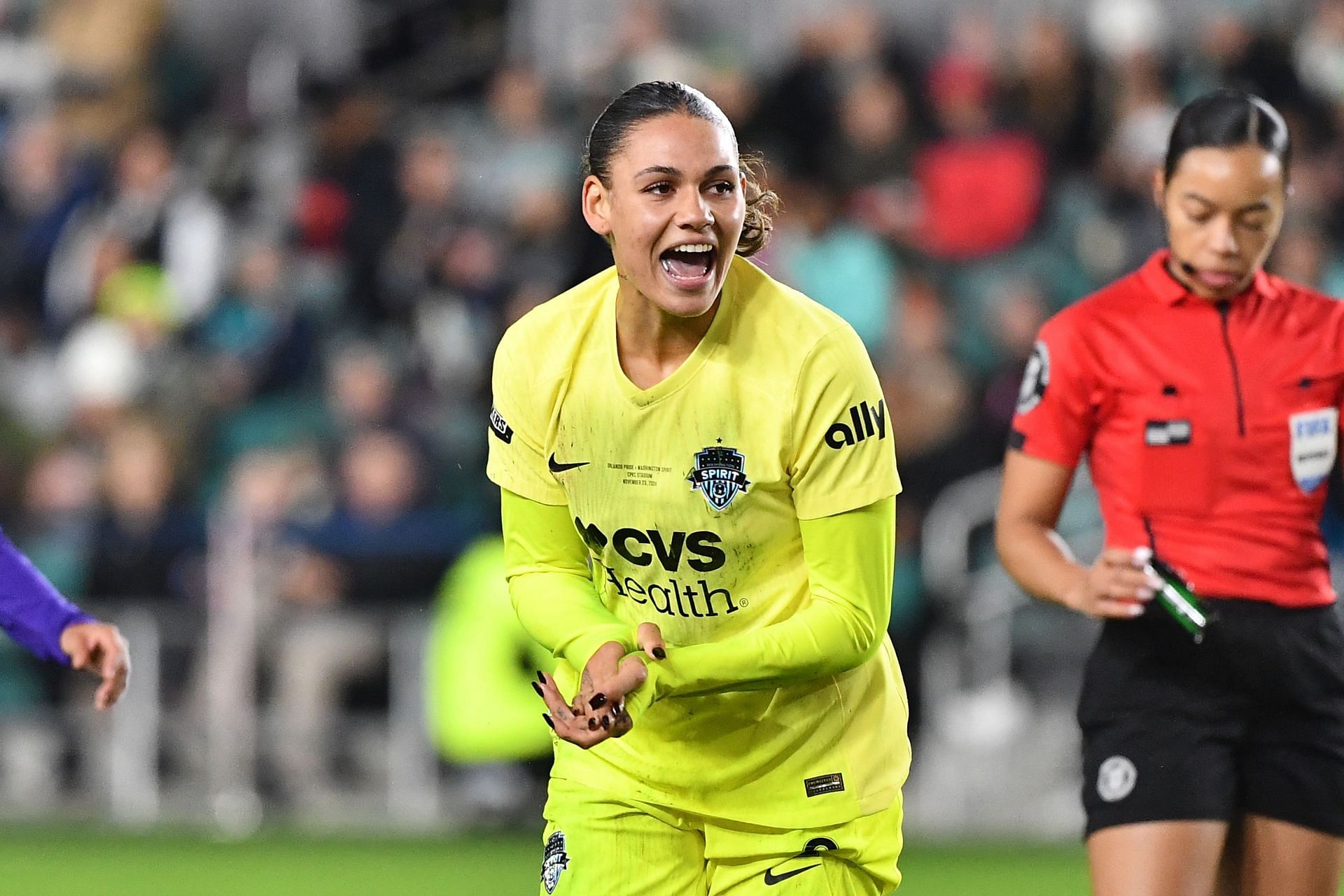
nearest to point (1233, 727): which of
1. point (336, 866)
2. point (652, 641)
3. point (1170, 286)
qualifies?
point (1170, 286)

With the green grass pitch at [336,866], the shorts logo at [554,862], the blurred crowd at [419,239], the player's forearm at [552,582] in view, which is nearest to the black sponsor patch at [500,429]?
the player's forearm at [552,582]

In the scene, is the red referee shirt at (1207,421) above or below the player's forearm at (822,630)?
above

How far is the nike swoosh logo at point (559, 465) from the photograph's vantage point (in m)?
3.89

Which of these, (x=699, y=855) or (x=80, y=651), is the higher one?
(x=80, y=651)

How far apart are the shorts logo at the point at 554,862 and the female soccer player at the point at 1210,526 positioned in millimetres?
1163

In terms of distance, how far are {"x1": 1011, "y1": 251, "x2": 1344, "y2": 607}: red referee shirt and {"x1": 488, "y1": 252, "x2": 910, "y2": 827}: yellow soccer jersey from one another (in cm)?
75

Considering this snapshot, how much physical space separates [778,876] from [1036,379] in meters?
1.30

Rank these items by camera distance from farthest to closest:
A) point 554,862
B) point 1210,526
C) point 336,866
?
point 336,866 < point 1210,526 < point 554,862

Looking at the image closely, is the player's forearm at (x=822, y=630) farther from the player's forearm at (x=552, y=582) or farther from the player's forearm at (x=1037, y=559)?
the player's forearm at (x=1037, y=559)

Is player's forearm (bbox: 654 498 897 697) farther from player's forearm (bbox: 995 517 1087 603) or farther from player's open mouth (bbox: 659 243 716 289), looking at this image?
player's forearm (bbox: 995 517 1087 603)

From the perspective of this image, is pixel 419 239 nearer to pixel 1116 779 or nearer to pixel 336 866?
pixel 336 866

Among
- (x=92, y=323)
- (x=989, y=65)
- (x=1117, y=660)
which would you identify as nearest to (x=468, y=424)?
(x=92, y=323)

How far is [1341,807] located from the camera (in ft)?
14.0

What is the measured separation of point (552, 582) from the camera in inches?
156
